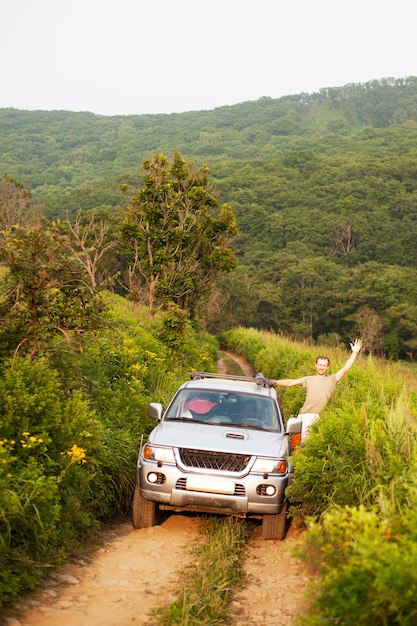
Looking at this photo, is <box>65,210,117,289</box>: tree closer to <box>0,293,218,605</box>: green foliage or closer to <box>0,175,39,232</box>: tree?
<box>0,293,218,605</box>: green foliage

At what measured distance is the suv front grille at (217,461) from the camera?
6867 mm

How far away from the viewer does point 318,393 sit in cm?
942

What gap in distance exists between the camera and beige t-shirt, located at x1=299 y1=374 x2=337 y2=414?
933cm

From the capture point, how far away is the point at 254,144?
547 ft

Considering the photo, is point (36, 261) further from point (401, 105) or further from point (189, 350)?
point (401, 105)

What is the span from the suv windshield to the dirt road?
4.82 feet

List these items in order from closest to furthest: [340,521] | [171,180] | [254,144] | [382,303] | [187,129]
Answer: [340,521] < [171,180] < [382,303] < [254,144] < [187,129]

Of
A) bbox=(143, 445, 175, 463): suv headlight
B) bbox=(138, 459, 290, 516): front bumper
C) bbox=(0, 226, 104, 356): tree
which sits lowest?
bbox=(138, 459, 290, 516): front bumper

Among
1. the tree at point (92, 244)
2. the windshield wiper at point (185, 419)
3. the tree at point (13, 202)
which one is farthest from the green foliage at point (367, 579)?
the tree at point (13, 202)

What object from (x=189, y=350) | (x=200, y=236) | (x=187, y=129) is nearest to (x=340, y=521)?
(x=189, y=350)

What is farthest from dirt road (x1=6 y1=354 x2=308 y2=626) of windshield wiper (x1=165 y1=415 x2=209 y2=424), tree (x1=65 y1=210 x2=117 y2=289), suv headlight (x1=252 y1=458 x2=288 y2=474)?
tree (x1=65 y1=210 x2=117 y2=289)

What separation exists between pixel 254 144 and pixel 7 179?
123480 mm

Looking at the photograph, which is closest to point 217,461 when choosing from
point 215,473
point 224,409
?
point 215,473

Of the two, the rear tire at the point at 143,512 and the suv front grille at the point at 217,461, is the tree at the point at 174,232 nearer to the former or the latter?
the rear tire at the point at 143,512
